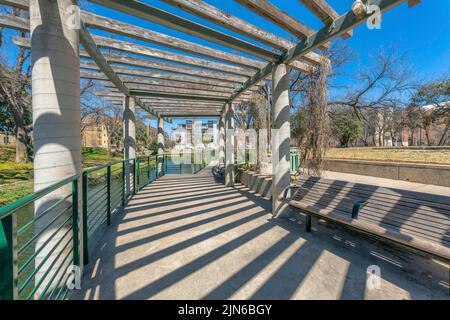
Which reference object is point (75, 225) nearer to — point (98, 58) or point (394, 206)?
point (98, 58)

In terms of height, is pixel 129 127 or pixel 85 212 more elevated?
pixel 129 127

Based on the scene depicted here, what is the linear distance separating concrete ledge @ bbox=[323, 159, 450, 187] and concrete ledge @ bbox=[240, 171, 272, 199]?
1.53 meters

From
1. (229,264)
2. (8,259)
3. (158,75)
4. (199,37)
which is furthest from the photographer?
(158,75)

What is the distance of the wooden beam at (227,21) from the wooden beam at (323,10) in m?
0.67

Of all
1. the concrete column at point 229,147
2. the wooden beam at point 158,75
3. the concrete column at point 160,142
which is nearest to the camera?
the wooden beam at point 158,75

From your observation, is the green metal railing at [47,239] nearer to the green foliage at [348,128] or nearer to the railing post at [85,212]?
the railing post at [85,212]

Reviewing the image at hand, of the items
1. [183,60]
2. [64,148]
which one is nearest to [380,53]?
[183,60]

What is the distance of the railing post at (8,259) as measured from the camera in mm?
1001

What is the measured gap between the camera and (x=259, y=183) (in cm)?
566

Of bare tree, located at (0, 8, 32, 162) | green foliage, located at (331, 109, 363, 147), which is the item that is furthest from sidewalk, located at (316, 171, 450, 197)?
bare tree, located at (0, 8, 32, 162)

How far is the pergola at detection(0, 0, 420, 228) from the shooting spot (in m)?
1.88

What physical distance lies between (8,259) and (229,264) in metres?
1.82

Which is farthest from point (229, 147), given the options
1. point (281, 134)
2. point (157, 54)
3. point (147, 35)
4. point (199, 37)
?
point (147, 35)

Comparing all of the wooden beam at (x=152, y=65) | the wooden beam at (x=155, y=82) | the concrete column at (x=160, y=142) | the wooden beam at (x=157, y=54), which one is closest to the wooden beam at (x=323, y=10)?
the wooden beam at (x=157, y=54)
